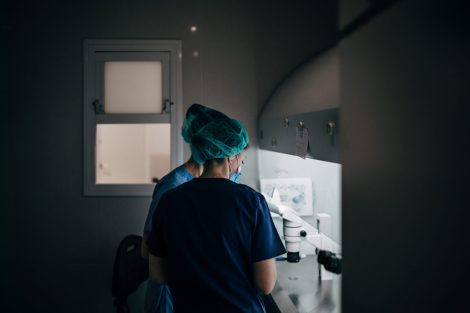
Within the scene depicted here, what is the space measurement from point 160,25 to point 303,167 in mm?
1272

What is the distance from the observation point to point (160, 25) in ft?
9.08

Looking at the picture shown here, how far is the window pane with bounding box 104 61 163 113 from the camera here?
280cm

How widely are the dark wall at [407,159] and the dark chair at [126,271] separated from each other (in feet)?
5.15

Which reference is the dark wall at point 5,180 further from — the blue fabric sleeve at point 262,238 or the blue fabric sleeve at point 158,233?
the blue fabric sleeve at point 262,238

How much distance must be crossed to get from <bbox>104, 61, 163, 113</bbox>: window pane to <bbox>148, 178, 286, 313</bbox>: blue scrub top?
5.18 ft

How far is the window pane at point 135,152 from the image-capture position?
222 inches

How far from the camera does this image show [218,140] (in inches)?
55.1

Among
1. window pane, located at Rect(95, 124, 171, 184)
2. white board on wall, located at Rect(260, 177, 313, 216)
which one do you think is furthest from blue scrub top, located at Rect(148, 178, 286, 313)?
window pane, located at Rect(95, 124, 171, 184)

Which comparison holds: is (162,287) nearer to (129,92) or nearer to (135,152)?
(129,92)

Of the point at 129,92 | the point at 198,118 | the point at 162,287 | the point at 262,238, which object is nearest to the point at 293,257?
Answer: the point at 162,287

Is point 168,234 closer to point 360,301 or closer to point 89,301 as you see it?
point 360,301

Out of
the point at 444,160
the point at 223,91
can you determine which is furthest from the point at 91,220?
the point at 444,160

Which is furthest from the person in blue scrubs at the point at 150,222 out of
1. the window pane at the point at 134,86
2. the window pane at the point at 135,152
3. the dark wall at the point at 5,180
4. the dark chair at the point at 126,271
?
the window pane at the point at 135,152

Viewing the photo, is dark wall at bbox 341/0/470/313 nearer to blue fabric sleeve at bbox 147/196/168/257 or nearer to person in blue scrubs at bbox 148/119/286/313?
person in blue scrubs at bbox 148/119/286/313
